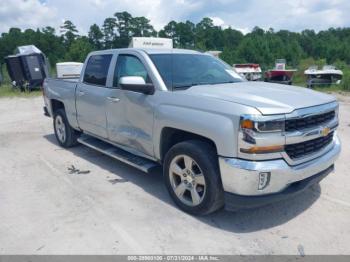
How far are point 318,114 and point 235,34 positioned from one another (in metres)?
100.0

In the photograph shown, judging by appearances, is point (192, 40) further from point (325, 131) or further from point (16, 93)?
point (325, 131)

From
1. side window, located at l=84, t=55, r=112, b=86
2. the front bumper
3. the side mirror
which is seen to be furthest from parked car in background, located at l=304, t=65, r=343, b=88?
the front bumper

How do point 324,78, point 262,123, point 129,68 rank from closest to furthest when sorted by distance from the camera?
1. point 262,123
2. point 129,68
3. point 324,78

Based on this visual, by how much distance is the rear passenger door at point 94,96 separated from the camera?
535cm

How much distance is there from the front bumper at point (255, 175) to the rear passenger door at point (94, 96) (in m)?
2.53

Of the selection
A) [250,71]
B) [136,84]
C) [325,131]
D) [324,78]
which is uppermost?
[136,84]

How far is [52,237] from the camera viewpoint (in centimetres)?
358

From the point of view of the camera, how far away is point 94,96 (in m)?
5.48

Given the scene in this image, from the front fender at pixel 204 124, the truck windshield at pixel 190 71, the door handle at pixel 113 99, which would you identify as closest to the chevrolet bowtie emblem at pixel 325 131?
the front fender at pixel 204 124

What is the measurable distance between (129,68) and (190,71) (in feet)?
2.95

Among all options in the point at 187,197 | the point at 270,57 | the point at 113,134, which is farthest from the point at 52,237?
the point at 270,57

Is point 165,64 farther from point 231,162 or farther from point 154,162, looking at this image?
point 231,162

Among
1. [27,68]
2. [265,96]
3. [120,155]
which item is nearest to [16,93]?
[27,68]

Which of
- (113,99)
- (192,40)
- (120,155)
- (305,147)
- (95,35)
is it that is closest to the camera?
(305,147)
